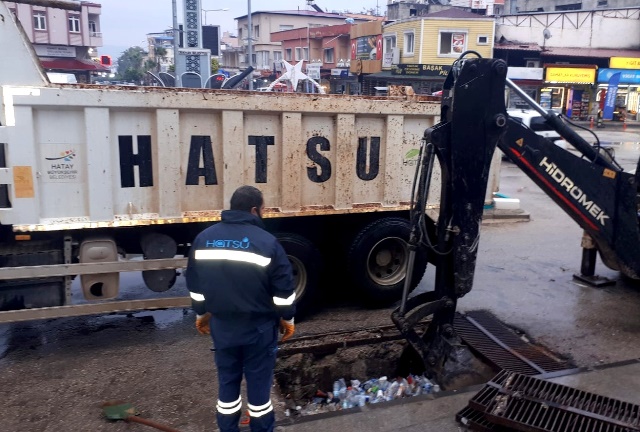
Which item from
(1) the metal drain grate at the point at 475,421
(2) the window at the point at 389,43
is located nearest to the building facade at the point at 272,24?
Result: (2) the window at the point at 389,43

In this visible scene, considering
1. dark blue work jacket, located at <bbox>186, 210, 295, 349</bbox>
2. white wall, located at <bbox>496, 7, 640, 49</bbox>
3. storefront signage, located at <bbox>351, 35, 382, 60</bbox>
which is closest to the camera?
dark blue work jacket, located at <bbox>186, 210, 295, 349</bbox>

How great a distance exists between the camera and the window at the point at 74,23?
4900 centimetres

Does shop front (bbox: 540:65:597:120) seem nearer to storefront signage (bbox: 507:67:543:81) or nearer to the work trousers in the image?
storefront signage (bbox: 507:67:543:81)

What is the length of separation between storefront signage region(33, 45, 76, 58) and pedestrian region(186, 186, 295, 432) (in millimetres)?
48597

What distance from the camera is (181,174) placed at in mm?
5637

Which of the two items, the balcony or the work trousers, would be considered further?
the balcony

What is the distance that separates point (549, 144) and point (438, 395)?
8.81 ft

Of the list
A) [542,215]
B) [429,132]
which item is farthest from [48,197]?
[542,215]

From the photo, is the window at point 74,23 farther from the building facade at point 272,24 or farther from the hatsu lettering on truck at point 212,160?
the hatsu lettering on truck at point 212,160

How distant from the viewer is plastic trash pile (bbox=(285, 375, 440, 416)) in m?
5.04

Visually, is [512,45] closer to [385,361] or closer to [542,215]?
[542,215]

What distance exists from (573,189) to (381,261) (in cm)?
218

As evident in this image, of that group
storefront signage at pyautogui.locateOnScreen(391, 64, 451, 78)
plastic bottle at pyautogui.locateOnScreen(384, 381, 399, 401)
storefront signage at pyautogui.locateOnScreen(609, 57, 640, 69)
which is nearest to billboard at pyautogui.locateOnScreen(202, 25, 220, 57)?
storefront signage at pyautogui.locateOnScreen(391, 64, 451, 78)

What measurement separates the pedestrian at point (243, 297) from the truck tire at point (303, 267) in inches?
90.2
